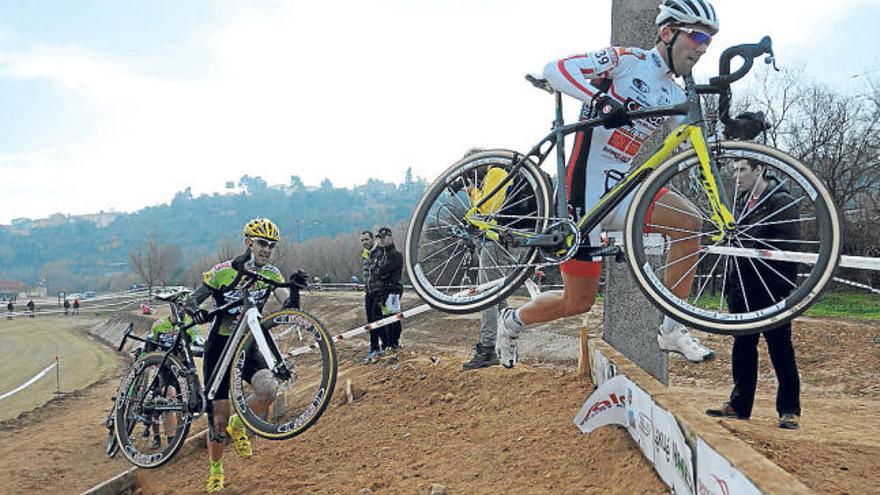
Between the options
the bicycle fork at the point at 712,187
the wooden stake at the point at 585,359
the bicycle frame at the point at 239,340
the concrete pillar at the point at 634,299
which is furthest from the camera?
the wooden stake at the point at 585,359

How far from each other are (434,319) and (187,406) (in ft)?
52.1

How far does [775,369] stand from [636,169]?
86.1 inches

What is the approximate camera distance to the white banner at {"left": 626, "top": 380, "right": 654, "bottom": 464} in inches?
165

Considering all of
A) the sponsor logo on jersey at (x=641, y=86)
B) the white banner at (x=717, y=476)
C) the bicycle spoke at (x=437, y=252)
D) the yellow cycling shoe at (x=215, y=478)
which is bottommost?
the yellow cycling shoe at (x=215, y=478)

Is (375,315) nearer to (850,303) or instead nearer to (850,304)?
(850,304)

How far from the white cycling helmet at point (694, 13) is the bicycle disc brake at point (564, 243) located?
1383 millimetres

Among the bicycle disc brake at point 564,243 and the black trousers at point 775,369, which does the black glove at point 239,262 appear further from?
the black trousers at point 775,369

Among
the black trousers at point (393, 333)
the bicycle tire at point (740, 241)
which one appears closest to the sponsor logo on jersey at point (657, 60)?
the bicycle tire at point (740, 241)

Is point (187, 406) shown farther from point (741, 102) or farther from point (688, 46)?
point (741, 102)

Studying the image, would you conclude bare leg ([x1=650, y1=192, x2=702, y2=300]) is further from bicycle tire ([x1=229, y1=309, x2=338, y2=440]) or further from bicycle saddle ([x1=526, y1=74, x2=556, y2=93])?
bicycle tire ([x1=229, y1=309, x2=338, y2=440])

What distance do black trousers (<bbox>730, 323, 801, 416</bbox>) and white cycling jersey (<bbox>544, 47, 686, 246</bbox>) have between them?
1684 mm

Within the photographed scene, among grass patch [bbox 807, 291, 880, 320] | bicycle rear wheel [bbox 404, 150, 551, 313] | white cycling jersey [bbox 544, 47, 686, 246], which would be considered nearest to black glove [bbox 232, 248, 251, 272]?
bicycle rear wheel [bbox 404, 150, 551, 313]

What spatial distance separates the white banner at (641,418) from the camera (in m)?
4.20

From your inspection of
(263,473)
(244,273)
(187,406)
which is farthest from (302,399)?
Answer: (244,273)
